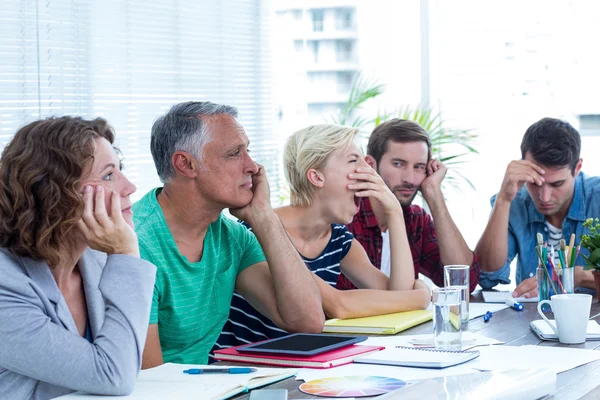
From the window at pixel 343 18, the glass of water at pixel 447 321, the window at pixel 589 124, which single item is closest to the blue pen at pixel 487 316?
the glass of water at pixel 447 321

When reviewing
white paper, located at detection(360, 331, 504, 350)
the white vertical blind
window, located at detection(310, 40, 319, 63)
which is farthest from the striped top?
window, located at detection(310, 40, 319, 63)

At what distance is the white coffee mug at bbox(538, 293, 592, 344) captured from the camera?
75.3 inches

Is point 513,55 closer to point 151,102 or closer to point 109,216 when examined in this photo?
point 151,102

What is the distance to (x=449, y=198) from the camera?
5035mm

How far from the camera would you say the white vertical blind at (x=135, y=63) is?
11.7 ft

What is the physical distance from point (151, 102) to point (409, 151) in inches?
58.0

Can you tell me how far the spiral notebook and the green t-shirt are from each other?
572mm

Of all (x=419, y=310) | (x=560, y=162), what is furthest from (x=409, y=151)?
(x=419, y=310)

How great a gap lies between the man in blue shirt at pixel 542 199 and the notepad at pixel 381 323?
34.1 inches

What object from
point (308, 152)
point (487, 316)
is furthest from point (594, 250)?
point (308, 152)

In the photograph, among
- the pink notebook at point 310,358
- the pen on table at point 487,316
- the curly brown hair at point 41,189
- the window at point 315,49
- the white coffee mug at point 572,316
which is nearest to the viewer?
the curly brown hair at point 41,189

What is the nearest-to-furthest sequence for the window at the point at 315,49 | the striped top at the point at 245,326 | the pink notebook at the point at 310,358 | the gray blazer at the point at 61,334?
1. the gray blazer at the point at 61,334
2. the pink notebook at the point at 310,358
3. the striped top at the point at 245,326
4. the window at the point at 315,49

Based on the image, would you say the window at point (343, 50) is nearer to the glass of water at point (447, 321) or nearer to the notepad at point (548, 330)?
the notepad at point (548, 330)

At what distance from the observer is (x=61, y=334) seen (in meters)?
1.54
